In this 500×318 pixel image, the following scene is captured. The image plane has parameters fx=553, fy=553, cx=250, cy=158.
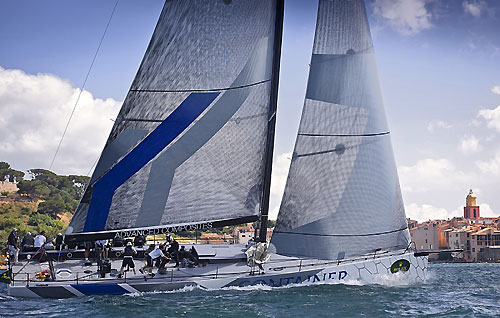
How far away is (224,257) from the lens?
17.8 meters

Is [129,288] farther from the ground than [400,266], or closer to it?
closer to it

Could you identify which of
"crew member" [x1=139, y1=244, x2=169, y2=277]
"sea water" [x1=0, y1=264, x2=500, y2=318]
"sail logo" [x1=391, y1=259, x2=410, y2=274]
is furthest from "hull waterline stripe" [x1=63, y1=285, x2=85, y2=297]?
"sail logo" [x1=391, y1=259, x2=410, y2=274]

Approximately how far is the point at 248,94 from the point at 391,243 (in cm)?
685

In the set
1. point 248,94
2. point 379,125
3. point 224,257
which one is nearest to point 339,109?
point 379,125

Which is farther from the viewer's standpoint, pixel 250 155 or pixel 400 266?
pixel 250 155

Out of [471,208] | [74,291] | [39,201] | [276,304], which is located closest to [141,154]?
[74,291]

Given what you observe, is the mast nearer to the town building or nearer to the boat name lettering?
the boat name lettering

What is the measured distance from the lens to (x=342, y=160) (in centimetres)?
1822

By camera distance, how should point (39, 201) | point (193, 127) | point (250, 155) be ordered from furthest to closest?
point (39, 201) < point (250, 155) < point (193, 127)

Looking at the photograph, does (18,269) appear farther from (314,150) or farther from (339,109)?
(339,109)

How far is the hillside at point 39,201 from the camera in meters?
64.8

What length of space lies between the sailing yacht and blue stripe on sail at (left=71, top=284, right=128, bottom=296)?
1.57 meters

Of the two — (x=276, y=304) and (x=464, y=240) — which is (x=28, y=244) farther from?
(x=464, y=240)

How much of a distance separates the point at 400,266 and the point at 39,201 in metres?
78.6
